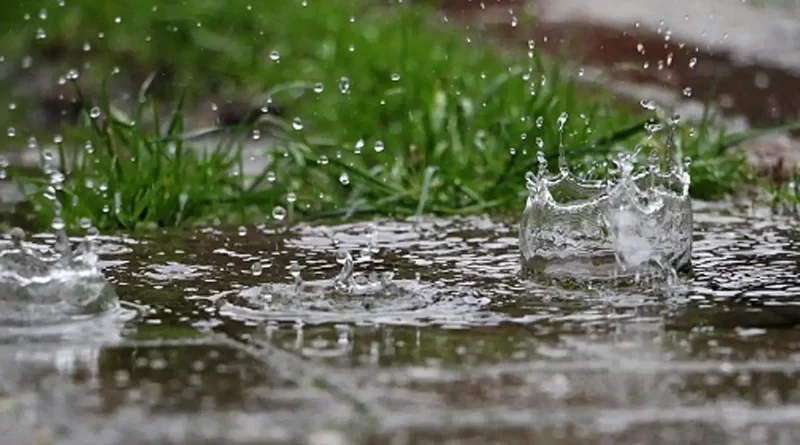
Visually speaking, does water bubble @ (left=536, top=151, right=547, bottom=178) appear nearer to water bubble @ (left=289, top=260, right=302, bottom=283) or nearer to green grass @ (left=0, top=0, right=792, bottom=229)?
green grass @ (left=0, top=0, right=792, bottom=229)

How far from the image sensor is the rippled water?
1977 millimetres

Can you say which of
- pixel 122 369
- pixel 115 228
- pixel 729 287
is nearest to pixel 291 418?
pixel 122 369

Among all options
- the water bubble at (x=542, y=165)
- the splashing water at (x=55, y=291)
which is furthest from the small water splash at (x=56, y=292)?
the water bubble at (x=542, y=165)

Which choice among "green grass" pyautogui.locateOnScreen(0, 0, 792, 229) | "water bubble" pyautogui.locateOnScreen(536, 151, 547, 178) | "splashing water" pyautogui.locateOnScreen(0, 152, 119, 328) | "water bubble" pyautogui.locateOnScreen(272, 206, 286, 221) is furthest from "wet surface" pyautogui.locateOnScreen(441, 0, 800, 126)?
"splashing water" pyautogui.locateOnScreen(0, 152, 119, 328)

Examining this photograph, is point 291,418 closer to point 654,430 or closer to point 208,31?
point 654,430

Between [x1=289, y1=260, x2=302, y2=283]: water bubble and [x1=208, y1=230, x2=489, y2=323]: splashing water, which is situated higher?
[x1=289, y1=260, x2=302, y2=283]: water bubble

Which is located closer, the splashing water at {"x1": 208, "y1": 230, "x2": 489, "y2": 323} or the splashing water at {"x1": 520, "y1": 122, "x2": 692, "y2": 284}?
the splashing water at {"x1": 208, "y1": 230, "x2": 489, "y2": 323}

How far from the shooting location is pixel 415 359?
2355mm

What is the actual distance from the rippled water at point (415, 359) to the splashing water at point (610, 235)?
0.24 feet

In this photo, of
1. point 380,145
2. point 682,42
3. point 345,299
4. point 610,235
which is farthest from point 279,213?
point 682,42

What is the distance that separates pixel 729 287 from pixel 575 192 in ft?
2.28

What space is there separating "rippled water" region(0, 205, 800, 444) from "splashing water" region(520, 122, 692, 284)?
0.24 ft

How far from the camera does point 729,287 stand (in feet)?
9.86

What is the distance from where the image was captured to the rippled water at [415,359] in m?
1.98
